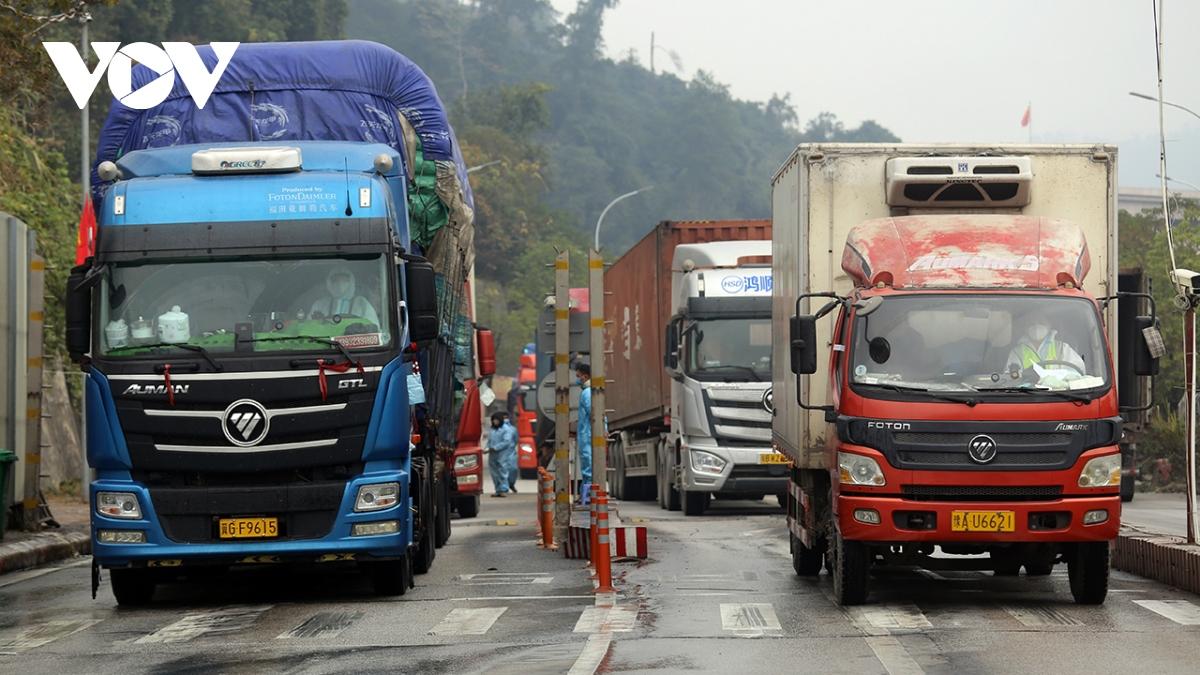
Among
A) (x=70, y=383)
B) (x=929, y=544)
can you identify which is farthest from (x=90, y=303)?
(x=70, y=383)

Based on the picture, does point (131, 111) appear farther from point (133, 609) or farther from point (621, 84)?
point (621, 84)

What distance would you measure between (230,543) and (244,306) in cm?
167

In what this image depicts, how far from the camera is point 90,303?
13.3 meters

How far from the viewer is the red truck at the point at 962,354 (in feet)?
41.2

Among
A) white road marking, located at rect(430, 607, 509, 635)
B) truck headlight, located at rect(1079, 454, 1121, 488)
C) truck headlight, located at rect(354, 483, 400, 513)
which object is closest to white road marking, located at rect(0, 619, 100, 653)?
truck headlight, located at rect(354, 483, 400, 513)

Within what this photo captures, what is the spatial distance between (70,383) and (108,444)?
2203 cm

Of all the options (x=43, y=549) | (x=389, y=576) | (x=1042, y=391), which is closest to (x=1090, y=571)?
(x=1042, y=391)

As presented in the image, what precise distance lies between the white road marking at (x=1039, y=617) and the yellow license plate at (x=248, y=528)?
5136mm

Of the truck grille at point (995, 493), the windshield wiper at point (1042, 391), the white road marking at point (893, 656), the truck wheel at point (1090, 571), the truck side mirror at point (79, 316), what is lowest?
the white road marking at point (893, 656)

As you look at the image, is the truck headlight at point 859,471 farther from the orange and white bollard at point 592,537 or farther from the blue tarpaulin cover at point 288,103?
the blue tarpaulin cover at point 288,103

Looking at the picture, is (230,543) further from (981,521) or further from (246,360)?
(981,521)

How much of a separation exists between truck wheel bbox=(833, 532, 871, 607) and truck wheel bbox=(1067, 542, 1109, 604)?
4.72 feet

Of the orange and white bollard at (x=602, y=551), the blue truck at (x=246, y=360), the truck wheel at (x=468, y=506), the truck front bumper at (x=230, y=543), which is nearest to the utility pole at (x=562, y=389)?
the orange and white bollard at (x=602, y=551)

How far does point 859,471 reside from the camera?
12742mm
